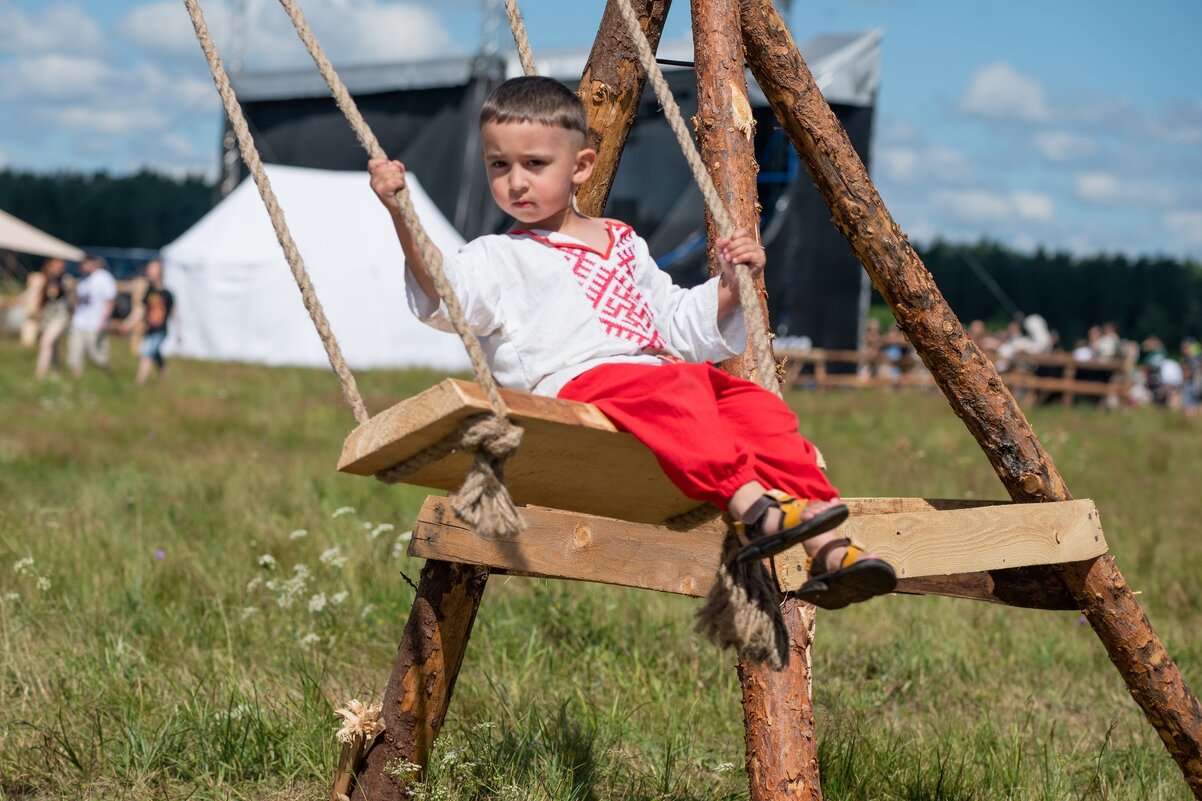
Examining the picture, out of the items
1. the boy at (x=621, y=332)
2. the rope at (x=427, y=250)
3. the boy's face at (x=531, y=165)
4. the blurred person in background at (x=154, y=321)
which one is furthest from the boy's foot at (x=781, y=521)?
the blurred person in background at (x=154, y=321)

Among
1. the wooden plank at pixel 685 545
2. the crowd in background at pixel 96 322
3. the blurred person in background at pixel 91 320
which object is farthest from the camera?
the blurred person in background at pixel 91 320

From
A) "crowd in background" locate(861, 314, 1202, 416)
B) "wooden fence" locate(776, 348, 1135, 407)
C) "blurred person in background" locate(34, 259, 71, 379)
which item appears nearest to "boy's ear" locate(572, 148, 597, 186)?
"blurred person in background" locate(34, 259, 71, 379)

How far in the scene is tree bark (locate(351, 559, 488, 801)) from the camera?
2.85 metres

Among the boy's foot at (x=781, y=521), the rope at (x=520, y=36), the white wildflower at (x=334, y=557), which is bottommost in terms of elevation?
the white wildflower at (x=334, y=557)

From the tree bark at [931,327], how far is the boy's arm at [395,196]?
1.14m

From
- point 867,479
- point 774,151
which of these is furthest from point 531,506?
point 774,151

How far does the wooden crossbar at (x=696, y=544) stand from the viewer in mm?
2500

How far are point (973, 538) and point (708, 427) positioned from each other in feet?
2.58

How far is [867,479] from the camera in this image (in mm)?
8461

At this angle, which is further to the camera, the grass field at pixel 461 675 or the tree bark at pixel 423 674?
the grass field at pixel 461 675

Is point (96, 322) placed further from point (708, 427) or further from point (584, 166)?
point (708, 427)

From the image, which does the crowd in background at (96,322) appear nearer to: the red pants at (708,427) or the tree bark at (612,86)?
the tree bark at (612,86)

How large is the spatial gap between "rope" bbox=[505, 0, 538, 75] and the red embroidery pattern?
0.44 metres

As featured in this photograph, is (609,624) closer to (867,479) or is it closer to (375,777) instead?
(375,777)
